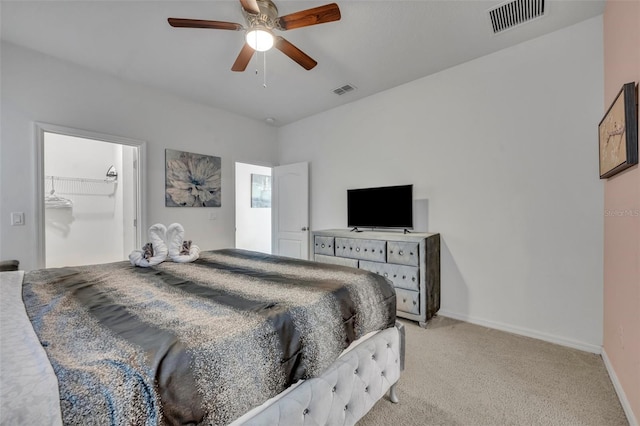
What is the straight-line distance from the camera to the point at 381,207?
10.7ft

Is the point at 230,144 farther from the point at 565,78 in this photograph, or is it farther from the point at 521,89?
the point at 565,78

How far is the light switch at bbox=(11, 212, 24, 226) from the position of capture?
2469 millimetres

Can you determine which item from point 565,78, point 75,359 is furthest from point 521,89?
point 75,359

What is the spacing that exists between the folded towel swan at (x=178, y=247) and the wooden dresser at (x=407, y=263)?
1.73 m

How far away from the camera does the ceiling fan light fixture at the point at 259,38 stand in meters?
1.92

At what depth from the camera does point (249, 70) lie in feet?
9.53

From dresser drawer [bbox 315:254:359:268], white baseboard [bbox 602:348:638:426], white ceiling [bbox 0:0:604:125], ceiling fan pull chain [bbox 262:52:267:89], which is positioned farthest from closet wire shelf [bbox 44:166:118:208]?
white baseboard [bbox 602:348:638:426]

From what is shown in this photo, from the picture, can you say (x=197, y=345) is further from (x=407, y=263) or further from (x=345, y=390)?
(x=407, y=263)

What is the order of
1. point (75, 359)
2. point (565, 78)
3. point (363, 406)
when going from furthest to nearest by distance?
point (565, 78) < point (363, 406) < point (75, 359)

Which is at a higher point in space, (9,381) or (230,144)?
(230,144)

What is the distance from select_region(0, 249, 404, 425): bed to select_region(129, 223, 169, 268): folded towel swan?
0.45 ft

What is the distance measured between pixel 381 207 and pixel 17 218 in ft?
12.1

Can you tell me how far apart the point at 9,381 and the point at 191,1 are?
2.43 meters

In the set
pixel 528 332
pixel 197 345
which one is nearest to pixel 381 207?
pixel 528 332
